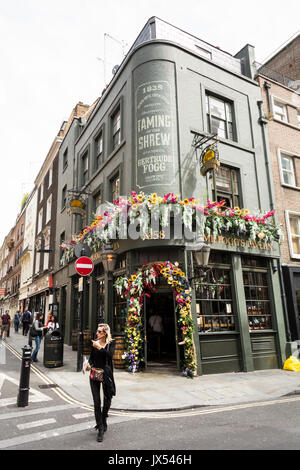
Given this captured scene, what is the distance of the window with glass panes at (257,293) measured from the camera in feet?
37.1

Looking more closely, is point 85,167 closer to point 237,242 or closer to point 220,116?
point 220,116

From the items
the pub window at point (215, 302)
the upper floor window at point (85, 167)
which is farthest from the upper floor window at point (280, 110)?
the upper floor window at point (85, 167)

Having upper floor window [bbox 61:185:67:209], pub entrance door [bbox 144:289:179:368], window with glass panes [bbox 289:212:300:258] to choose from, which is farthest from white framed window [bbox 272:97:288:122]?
upper floor window [bbox 61:185:67:209]

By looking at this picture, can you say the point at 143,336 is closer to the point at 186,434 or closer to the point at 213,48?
the point at 186,434

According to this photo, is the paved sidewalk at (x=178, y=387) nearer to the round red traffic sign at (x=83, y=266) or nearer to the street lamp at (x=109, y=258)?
the round red traffic sign at (x=83, y=266)

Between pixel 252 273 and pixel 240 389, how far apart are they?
4.89m

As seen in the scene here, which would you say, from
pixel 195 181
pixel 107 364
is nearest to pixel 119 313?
pixel 195 181

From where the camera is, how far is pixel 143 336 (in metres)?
9.90

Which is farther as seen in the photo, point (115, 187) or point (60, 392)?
point (115, 187)

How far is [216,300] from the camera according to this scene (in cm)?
1055

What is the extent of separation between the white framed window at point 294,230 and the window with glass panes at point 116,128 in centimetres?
803

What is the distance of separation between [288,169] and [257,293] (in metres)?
6.44

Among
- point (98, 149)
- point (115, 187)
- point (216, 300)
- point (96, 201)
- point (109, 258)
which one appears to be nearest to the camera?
point (216, 300)

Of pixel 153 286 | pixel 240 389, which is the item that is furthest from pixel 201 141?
pixel 240 389
